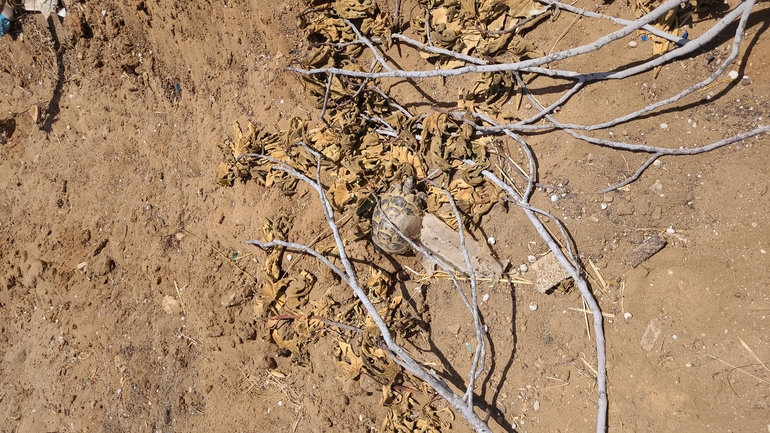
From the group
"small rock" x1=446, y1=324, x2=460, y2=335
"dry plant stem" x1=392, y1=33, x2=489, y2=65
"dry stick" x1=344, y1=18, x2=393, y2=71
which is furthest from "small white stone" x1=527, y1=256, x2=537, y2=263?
"dry stick" x1=344, y1=18, x2=393, y2=71

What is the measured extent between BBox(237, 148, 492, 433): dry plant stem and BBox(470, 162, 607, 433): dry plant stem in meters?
0.67

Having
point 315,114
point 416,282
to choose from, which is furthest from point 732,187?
point 315,114

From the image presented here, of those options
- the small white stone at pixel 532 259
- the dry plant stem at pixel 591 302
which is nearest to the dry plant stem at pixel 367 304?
the dry plant stem at pixel 591 302

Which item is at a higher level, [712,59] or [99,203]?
[712,59]

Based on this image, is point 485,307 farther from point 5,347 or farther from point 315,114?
point 5,347

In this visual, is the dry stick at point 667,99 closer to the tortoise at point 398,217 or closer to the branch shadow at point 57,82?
the tortoise at point 398,217

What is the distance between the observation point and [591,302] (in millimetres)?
2629

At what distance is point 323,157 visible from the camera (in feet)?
11.7

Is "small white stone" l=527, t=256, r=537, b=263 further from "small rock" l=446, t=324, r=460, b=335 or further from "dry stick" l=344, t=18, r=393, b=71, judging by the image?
"dry stick" l=344, t=18, r=393, b=71

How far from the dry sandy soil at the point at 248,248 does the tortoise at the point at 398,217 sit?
256mm

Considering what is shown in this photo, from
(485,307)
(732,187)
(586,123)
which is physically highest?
(586,123)

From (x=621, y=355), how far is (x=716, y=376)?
445 millimetres

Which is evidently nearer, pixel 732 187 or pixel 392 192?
pixel 732 187

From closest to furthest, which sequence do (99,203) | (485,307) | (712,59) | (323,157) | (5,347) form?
(712,59) → (485,307) → (323,157) → (99,203) → (5,347)
